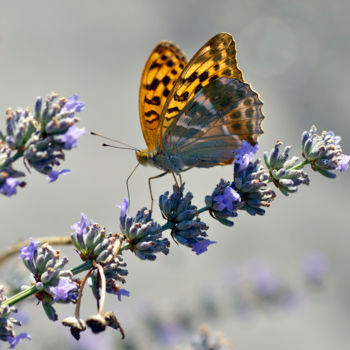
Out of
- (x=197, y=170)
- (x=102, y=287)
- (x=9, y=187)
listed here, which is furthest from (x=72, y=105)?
(x=197, y=170)

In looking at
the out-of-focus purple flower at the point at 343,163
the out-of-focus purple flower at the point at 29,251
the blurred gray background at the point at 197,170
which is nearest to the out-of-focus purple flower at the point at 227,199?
the out-of-focus purple flower at the point at 343,163

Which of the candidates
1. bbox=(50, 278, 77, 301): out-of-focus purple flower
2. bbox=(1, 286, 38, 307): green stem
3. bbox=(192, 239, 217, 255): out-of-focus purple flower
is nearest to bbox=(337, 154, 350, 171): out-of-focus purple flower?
bbox=(192, 239, 217, 255): out-of-focus purple flower

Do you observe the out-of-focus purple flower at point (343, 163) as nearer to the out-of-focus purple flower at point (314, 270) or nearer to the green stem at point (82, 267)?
the green stem at point (82, 267)

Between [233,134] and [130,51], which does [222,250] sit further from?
[233,134]

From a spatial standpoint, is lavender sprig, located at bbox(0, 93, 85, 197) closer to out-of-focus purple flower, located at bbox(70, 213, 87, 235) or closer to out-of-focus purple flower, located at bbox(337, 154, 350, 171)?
out-of-focus purple flower, located at bbox(70, 213, 87, 235)

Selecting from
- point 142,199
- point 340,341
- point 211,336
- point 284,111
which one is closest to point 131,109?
point 142,199

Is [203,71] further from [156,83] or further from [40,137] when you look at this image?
[40,137]

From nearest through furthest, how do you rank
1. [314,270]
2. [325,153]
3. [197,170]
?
[325,153]
[314,270]
[197,170]
